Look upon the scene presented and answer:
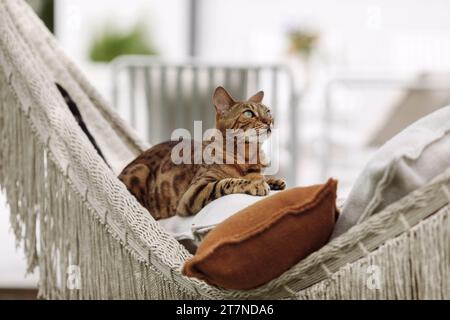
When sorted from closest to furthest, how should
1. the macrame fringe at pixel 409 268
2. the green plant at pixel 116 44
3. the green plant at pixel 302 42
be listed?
the macrame fringe at pixel 409 268 → the green plant at pixel 302 42 → the green plant at pixel 116 44

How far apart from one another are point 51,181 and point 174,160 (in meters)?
0.22

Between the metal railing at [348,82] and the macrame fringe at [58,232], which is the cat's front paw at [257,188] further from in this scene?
the metal railing at [348,82]

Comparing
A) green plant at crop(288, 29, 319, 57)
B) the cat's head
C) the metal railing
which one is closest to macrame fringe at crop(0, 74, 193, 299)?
the cat's head

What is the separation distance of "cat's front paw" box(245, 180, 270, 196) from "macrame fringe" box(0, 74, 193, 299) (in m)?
0.17

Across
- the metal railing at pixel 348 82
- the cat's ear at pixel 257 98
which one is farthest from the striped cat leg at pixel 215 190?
the metal railing at pixel 348 82

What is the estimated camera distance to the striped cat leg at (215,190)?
822 mm

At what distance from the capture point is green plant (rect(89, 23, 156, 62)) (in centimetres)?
522

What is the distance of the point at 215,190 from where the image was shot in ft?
2.71

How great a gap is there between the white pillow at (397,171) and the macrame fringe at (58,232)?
263 millimetres

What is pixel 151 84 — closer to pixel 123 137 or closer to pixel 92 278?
pixel 123 137

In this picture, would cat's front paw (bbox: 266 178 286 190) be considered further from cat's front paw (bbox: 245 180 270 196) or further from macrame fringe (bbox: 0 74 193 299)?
macrame fringe (bbox: 0 74 193 299)

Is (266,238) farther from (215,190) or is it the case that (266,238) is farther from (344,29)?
(344,29)

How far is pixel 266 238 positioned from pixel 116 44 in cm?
472
